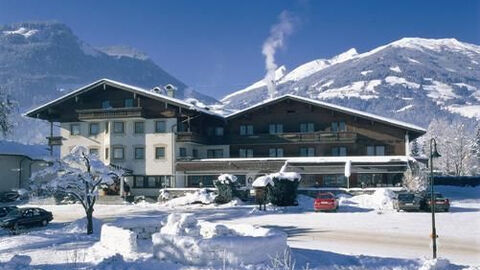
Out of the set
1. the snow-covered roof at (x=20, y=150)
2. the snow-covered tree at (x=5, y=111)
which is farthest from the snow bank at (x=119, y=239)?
the snow-covered roof at (x=20, y=150)

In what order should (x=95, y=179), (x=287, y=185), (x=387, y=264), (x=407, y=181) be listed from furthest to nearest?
1. (x=407, y=181)
2. (x=287, y=185)
3. (x=95, y=179)
4. (x=387, y=264)

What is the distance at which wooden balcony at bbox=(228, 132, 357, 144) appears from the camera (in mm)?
53906

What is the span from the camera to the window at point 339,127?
55062 millimetres

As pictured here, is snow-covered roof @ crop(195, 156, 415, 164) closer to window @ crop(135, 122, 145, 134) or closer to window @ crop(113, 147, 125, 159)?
window @ crop(135, 122, 145, 134)

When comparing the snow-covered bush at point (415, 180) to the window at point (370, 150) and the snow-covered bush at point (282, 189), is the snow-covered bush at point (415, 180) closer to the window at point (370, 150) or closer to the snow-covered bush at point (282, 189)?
the window at point (370, 150)

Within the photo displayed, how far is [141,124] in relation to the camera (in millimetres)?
56656

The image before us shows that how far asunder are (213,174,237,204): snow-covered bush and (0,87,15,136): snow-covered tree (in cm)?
1773

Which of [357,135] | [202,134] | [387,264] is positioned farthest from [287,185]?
[387,264]

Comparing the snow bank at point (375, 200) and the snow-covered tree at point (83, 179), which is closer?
the snow-covered tree at point (83, 179)

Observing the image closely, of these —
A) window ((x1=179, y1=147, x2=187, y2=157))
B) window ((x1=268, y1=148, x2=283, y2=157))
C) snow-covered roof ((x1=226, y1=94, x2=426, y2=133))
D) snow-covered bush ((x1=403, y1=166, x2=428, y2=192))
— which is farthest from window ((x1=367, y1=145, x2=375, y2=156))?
window ((x1=179, y1=147, x2=187, y2=157))

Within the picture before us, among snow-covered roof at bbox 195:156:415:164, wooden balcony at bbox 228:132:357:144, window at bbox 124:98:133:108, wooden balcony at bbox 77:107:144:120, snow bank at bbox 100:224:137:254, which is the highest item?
window at bbox 124:98:133:108

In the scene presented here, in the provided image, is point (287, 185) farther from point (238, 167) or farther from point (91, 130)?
point (91, 130)

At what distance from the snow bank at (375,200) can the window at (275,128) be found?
13476 mm

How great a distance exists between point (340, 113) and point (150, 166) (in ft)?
65.3
